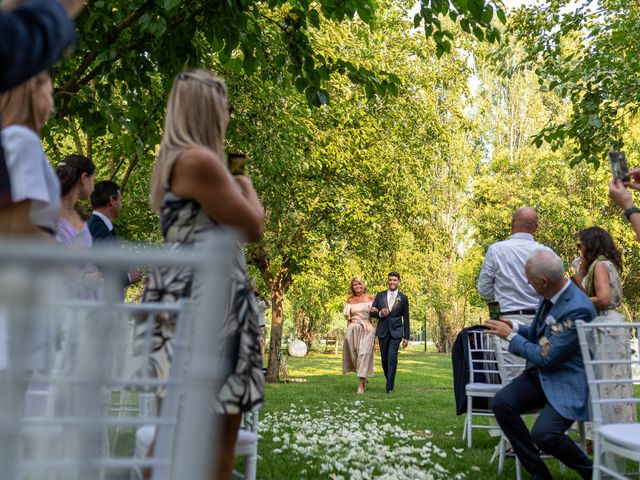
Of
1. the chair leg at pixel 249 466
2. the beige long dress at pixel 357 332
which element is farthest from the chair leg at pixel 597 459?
the beige long dress at pixel 357 332

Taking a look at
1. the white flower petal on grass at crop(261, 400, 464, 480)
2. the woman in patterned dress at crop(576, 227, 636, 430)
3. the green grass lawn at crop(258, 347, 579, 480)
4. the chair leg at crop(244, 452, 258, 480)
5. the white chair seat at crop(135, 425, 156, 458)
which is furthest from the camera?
the woman in patterned dress at crop(576, 227, 636, 430)

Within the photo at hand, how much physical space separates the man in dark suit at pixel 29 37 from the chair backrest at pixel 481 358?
21.9ft

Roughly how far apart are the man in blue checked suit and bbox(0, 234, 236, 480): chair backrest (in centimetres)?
431

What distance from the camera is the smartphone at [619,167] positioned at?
514cm

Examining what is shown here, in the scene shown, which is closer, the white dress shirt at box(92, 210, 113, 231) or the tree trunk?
the white dress shirt at box(92, 210, 113, 231)

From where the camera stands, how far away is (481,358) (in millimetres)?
8023

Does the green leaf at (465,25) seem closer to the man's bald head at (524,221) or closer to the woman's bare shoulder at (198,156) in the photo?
the man's bald head at (524,221)

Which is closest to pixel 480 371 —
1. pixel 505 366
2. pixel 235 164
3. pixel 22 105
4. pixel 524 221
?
pixel 505 366

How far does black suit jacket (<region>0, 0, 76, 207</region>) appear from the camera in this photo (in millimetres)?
1307

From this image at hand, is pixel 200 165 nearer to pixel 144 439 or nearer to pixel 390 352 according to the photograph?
pixel 144 439

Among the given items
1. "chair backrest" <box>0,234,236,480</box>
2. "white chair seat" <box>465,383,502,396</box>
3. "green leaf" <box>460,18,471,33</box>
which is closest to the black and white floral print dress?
"chair backrest" <box>0,234,236,480</box>

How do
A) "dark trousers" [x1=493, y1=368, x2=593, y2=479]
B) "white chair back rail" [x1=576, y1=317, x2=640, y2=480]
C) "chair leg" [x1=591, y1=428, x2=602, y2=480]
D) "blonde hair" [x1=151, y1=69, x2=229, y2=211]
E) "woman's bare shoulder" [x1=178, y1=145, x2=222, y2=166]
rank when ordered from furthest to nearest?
"dark trousers" [x1=493, y1=368, x2=593, y2=479] → "chair leg" [x1=591, y1=428, x2=602, y2=480] → "white chair back rail" [x1=576, y1=317, x2=640, y2=480] → "blonde hair" [x1=151, y1=69, x2=229, y2=211] → "woman's bare shoulder" [x1=178, y1=145, x2=222, y2=166]

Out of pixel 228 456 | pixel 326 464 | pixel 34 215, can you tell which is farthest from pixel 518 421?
pixel 34 215

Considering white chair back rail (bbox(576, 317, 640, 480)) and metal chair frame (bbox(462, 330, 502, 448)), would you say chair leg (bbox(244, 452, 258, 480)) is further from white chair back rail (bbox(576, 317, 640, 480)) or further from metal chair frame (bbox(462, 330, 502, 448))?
metal chair frame (bbox(462, 330, 502, 448))
